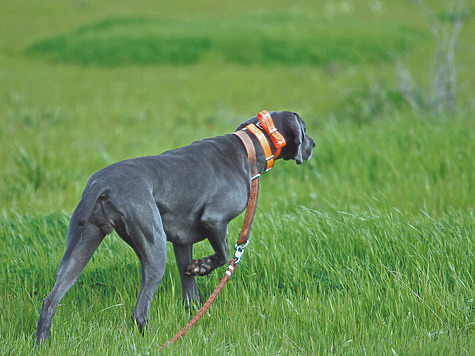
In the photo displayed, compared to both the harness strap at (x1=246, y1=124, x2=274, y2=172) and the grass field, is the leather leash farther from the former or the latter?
the grass field

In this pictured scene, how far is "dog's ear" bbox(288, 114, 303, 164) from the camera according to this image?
11.7 feet

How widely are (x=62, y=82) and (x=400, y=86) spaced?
10052mm

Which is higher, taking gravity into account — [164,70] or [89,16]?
[89,16]

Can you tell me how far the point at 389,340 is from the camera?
10.2 feet

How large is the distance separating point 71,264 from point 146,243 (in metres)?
0.42

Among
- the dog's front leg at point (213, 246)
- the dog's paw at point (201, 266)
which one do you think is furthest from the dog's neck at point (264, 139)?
the dog's paw at point (201, 266)

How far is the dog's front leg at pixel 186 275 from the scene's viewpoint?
11.4 feet

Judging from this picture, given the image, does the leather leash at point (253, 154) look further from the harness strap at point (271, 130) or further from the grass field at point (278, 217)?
the grass field at point (278, 217)

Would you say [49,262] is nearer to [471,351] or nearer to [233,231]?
[233,231]

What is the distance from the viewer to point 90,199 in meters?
2.83

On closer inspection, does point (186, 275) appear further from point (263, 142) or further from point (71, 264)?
point (263, 142)

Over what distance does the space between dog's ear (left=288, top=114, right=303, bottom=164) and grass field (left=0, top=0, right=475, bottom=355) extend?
33.6 inches

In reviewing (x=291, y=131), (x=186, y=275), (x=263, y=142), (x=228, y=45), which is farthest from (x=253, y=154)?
(x=228, y=45)

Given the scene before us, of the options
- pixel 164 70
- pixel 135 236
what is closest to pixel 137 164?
pixel 135 236
